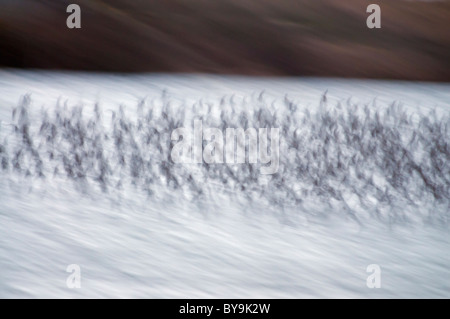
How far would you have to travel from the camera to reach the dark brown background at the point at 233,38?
3.11m

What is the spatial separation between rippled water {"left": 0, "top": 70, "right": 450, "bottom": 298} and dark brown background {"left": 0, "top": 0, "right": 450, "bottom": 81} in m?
0.24

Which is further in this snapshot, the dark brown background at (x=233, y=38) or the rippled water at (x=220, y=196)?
the dark brown background at (x=233, y=38)

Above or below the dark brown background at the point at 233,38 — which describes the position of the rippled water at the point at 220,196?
below

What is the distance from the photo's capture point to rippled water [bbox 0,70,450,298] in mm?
1897

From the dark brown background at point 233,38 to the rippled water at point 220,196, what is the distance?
240 mm

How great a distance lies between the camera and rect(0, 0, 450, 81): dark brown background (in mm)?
3111

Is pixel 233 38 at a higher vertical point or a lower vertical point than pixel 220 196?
higher

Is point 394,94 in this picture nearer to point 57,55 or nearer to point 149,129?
point 149,129

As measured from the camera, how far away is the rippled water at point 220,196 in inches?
74.7

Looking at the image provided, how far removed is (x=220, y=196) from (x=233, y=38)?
5.31 ft

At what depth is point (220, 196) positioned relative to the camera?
2350 mm

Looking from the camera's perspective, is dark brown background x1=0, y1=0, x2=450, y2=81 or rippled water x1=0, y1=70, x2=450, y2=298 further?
dark brown background x1=0, y1=0, x2=450, y2=81

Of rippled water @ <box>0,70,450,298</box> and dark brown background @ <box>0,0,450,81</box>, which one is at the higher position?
dark brown background @ <box>0,0,450,81</box>
